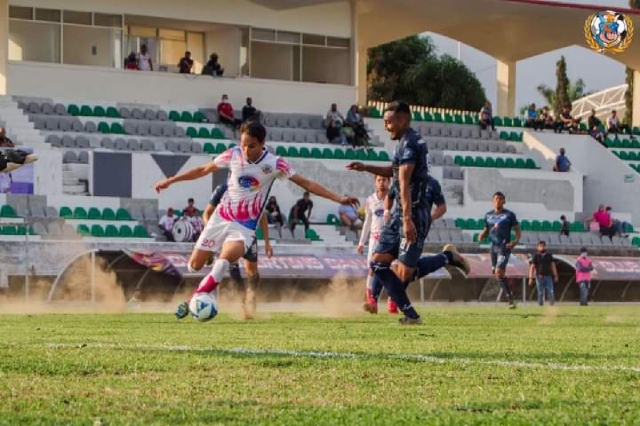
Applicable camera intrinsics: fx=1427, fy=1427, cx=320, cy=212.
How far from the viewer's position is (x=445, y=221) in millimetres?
40125

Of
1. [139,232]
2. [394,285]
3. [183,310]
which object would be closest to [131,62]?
[139,232]

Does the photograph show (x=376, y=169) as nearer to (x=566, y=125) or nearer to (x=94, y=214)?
(x=94, y=214)

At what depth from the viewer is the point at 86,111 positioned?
133 feet

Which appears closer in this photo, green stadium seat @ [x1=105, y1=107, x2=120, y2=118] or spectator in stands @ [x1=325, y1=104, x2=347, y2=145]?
green stadium seat @ [x1=105, y1=107, x2=120, y2=118]

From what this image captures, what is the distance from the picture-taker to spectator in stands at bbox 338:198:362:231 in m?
37.5

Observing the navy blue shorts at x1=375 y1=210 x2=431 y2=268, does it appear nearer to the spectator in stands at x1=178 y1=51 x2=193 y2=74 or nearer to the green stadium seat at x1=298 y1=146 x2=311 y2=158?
the green stadium seat at x1=298 y1=146 x2=311 y2=158

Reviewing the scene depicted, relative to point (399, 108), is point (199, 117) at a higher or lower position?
higher

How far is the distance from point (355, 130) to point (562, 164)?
7186 millimetres

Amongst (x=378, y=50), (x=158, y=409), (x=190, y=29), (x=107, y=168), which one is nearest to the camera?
(x=158, y=409)

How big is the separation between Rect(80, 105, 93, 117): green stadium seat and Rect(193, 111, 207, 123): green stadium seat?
3.20 metres

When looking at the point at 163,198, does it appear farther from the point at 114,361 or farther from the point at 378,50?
the point at 378,50

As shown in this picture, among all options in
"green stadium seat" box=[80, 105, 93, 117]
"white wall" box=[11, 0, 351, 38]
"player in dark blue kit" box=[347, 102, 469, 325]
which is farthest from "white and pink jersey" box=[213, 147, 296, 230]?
"white wall" box=[11, 0, 351, 38]

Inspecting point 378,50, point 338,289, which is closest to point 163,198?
point 338,289

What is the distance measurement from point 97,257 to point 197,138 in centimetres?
1327
